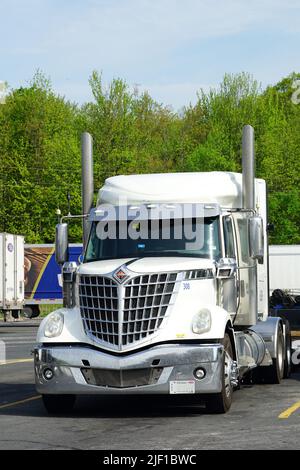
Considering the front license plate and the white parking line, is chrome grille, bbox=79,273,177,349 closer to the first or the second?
the front license plate

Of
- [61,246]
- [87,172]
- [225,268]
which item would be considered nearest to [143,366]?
[225,268]

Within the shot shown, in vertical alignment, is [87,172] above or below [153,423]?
above

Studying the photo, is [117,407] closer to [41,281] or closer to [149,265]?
[149,265]

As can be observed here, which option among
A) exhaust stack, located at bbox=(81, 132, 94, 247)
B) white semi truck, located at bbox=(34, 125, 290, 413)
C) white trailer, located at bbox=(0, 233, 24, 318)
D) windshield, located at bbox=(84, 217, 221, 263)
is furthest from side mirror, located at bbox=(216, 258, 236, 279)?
white trailer, located at bbox=(0, 233, 24, 318)

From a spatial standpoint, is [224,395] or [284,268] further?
[284,268]

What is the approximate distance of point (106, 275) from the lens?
540 inches

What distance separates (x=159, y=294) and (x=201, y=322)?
658 mm

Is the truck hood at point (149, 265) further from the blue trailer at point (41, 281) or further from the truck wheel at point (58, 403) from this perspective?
the blue trailer at point (41, 281)

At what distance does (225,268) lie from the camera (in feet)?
47.5

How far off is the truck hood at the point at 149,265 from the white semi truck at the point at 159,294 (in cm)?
2

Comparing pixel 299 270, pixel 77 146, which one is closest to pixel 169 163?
pixel 77 146
